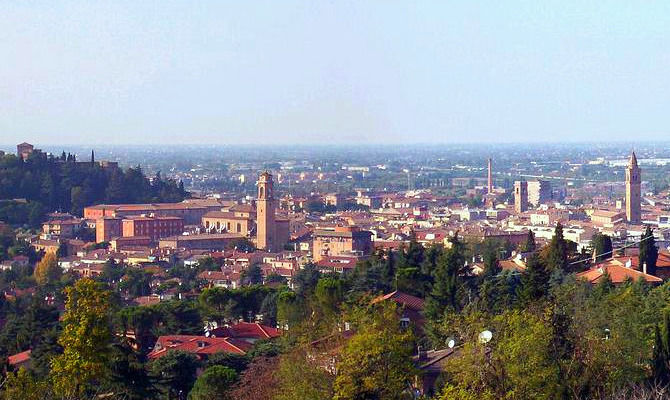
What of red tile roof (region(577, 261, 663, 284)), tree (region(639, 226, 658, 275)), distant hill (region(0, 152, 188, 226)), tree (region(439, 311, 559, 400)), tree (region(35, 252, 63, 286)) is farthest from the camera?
distant hill (region(0, 152, 188, 226))

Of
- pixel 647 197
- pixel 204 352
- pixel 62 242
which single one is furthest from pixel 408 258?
→ pixel 647 197

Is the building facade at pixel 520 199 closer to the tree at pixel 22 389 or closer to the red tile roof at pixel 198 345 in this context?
the red tile roof at pixel 198 345

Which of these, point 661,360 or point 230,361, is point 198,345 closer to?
point 230,361

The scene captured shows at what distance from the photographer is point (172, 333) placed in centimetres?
2597

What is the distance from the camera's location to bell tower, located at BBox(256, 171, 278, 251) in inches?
2222

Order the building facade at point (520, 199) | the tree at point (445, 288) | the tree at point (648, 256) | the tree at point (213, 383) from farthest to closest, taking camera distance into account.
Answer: the building facade at point (520, 199)
the tree at point (648, 256)
the tree at point (445, 288)
the tree at point (213, 383)

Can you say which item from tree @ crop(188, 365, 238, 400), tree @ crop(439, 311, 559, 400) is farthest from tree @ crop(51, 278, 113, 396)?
tree @ crop(439, 311, 559, 400)

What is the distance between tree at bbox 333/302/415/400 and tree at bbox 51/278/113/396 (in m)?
2.59

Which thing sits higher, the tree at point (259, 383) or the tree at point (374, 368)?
the tree at point (374, 368)

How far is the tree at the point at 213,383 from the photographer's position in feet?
59.7

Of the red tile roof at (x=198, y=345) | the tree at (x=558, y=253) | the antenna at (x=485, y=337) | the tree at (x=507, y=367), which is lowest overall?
the red tile roof at (x=198, y=345)

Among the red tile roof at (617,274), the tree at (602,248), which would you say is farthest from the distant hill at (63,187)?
the red tile roof at (617,274)

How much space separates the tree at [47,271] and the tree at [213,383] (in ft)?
79.6

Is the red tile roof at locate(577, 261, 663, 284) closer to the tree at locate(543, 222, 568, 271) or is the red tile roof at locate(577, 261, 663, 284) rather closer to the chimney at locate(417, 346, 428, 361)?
the tree at locate(543, 222, 568, 271)
